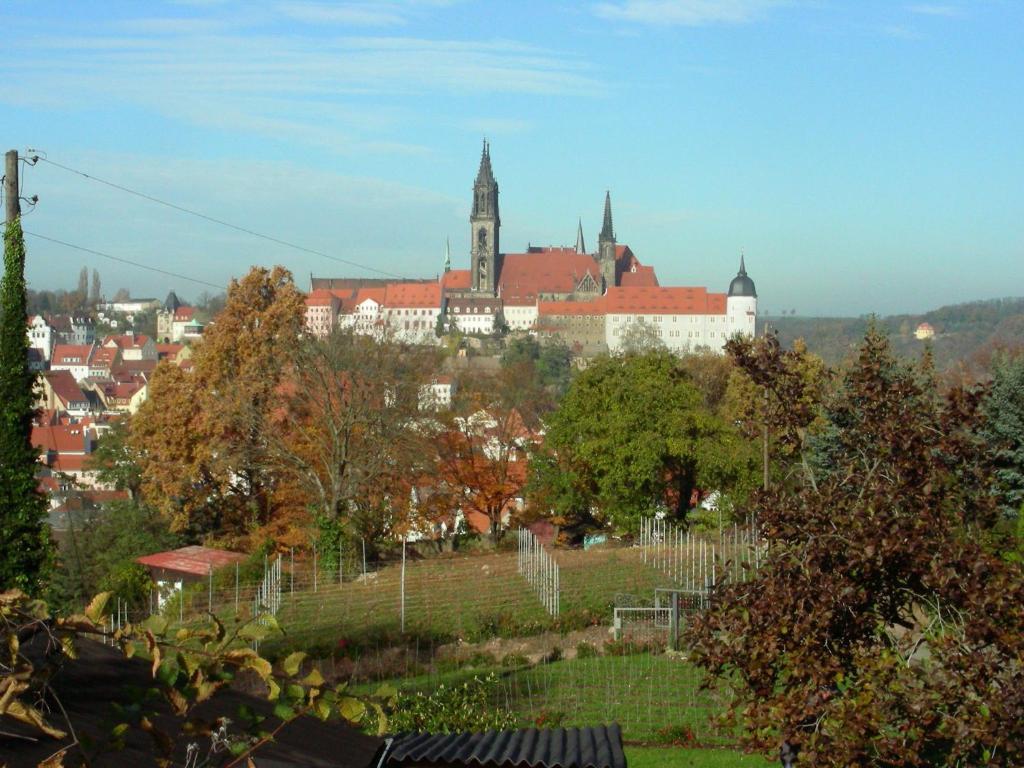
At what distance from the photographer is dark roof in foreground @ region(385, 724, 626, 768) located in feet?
18.5

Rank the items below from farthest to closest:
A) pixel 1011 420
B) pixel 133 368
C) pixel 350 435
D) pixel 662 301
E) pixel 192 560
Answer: pixel 133 368 < pixel 662 301 < pixel 350 435 < pixel 192 560 < pixel 1011 420

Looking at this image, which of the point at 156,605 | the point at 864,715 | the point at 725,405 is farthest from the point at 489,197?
the point at 864,715

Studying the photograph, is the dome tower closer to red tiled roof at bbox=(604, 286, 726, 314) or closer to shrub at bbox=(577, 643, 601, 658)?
red tiled roof at bbox=(604, 286, 726, 314)

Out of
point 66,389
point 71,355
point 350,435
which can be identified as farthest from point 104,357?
point 350,435

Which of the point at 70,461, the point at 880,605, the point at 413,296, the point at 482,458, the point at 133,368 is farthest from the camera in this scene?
the point at 413,296

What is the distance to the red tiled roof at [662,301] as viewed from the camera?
349ft

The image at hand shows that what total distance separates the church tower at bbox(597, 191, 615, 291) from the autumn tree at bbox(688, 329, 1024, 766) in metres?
117

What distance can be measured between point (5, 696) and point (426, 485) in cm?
2351

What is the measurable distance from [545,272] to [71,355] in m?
47.6

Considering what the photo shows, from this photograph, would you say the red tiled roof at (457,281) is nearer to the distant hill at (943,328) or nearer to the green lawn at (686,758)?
the distant hill at (943,328)

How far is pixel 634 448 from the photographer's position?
25.7 m

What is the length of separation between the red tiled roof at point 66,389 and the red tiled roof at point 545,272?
45.9 m

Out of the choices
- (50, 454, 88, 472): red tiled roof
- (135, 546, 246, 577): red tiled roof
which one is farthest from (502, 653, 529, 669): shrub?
(50, 454, 88, 472): red tiled roof

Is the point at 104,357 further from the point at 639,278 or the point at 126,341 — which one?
the point at 639,278
